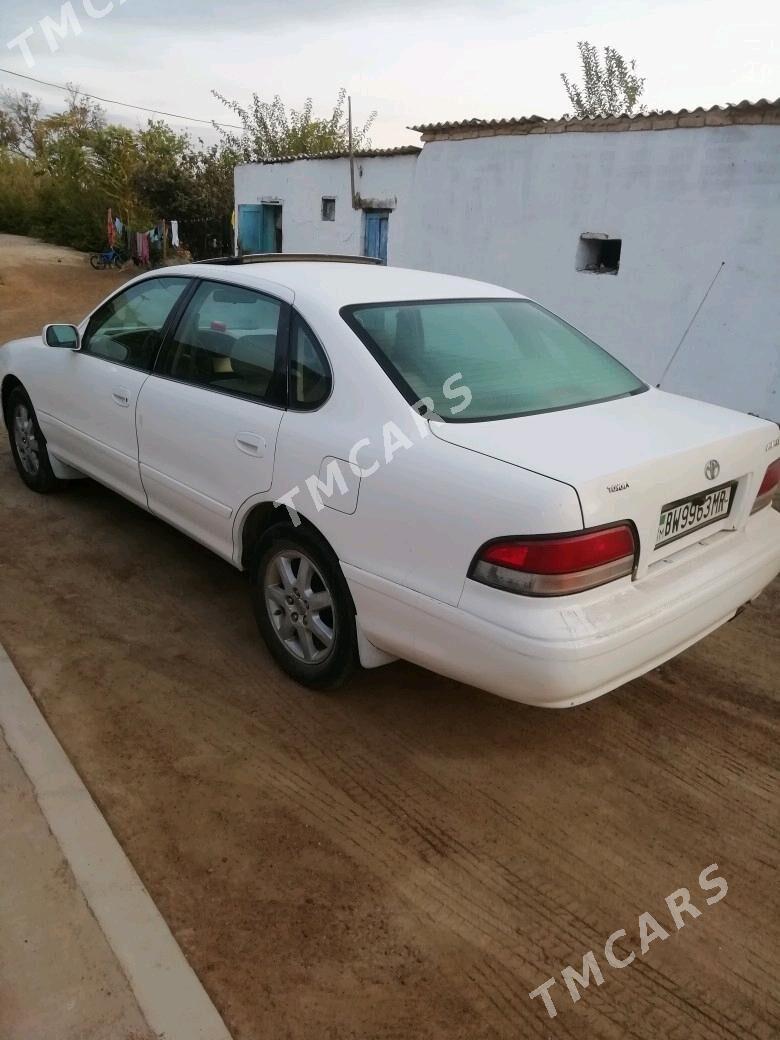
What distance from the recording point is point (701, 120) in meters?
8.18

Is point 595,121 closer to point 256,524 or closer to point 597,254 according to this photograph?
point 597,254

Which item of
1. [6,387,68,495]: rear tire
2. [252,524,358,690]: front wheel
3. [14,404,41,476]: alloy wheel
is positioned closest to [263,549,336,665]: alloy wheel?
[252,524,358,690]: front wheel

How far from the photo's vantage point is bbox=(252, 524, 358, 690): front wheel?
2.95 meters

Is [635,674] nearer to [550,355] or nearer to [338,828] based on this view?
[338,828]

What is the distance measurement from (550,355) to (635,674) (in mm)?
1376

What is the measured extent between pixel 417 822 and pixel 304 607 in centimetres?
94

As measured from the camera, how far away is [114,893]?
7.29 ft

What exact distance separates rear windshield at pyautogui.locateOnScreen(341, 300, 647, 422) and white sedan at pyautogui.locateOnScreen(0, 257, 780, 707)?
0.01 m

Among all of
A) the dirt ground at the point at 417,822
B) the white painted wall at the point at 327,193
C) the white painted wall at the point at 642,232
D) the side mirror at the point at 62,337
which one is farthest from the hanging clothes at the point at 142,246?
the dirt ground at the point at 417,822

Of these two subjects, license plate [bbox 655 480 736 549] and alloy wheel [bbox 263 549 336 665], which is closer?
license plate [bbox 655 480 736 549]

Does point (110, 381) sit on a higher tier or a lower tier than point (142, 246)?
lower

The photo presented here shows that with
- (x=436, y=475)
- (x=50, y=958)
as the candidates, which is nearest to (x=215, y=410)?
(x=436, y=475)

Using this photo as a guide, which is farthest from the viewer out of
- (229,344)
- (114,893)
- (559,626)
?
(229,344)

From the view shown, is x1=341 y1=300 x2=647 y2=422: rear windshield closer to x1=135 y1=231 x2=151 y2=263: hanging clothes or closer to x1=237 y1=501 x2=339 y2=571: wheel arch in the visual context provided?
x1=237 y1=501 x2=339 y2=571: wheel arch
